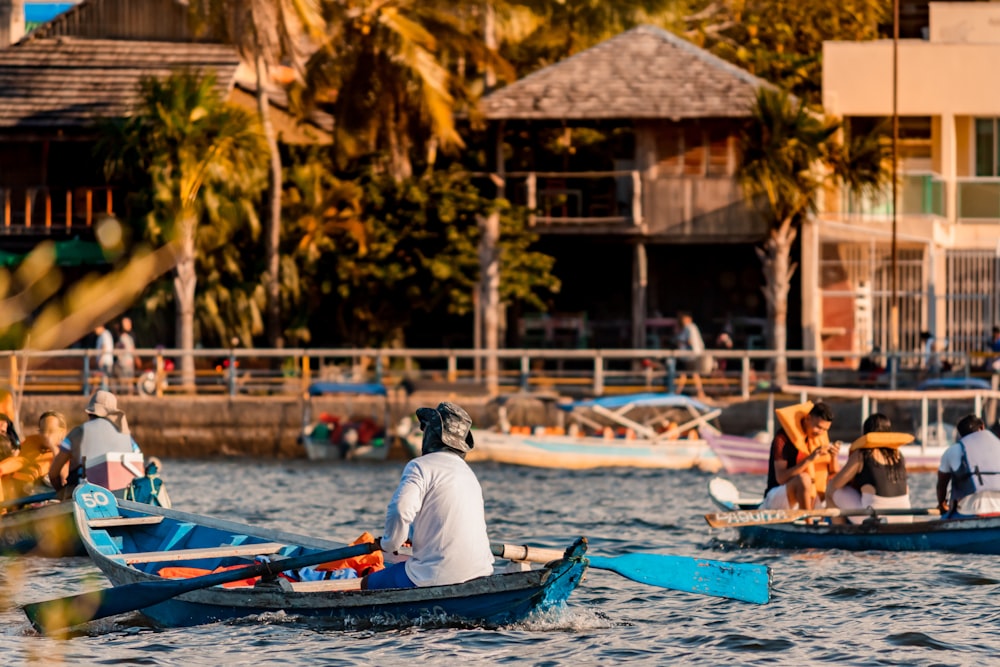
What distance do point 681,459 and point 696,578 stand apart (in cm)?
1629

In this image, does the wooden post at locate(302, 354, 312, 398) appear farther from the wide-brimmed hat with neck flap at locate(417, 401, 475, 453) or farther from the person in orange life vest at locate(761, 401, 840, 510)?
the wide-brimmed hat with neck flap at locate(417, 401, 475, 453)

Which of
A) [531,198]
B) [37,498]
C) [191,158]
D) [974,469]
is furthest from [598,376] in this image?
[37,498]

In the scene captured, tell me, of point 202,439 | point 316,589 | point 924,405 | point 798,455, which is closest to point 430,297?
point 202,439

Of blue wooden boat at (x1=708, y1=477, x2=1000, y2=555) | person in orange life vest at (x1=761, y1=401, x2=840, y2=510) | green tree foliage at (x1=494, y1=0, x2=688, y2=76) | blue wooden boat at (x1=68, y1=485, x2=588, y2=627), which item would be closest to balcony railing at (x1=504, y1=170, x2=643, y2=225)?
green tree foliage at (x1=494, y1=0, x2=688, y2=76)

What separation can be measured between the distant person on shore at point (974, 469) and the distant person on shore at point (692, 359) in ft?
46.3

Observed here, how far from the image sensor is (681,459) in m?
27.4

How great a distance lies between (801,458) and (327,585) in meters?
6.02

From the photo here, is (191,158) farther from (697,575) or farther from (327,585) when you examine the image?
(697,575)

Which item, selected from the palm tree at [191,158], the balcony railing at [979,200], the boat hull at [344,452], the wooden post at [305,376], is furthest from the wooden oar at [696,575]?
the balcony railing at [979,200]

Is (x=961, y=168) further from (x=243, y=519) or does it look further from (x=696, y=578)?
(x=696, y=578)

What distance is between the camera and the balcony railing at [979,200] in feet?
124

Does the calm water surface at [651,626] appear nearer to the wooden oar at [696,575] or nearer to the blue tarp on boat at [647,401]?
the wooden oar at [696,575]

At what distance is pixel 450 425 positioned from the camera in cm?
1015

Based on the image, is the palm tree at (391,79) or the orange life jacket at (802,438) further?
the palm tree at (391,79)
